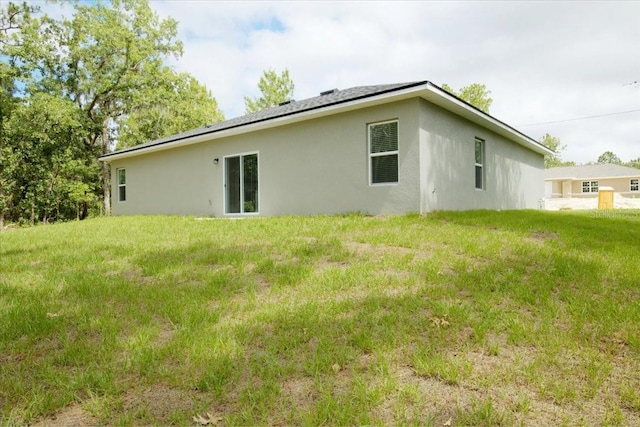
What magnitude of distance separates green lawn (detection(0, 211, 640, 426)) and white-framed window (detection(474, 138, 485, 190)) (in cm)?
648

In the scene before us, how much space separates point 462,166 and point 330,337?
885 cm

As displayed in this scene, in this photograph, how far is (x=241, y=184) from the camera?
40.3 feet

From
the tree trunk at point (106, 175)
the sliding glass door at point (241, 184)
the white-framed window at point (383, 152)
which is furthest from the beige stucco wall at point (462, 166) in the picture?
the tree trunk at point (106, 175)

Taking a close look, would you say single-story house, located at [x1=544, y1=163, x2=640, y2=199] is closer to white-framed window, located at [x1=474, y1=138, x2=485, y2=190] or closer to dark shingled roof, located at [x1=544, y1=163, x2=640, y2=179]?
dark shingled roof, located at [x1=544, y1=163, x2=640, y2=179]

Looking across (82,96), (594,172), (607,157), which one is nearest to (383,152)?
(82,96)

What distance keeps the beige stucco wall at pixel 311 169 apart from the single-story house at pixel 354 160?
0.09ft

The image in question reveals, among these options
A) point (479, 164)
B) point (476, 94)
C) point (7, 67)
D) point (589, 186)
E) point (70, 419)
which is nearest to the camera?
point (70, 419)

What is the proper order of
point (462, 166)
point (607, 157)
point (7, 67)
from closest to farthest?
point (462, 166), point (7, 67), point (607, 157)

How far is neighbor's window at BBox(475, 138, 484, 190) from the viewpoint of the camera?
11.7m

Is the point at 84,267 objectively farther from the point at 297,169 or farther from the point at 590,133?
the point at 590,133

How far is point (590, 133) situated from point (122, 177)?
228 ft

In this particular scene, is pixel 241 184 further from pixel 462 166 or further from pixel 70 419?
pixel 70 419

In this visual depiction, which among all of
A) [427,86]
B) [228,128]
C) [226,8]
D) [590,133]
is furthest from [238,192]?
[590,133]

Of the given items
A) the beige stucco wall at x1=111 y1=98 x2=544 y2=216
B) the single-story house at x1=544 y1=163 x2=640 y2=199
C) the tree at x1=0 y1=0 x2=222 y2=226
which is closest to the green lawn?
the beige stucco wall at x1=111 y1=98 x2=544 y2=216
